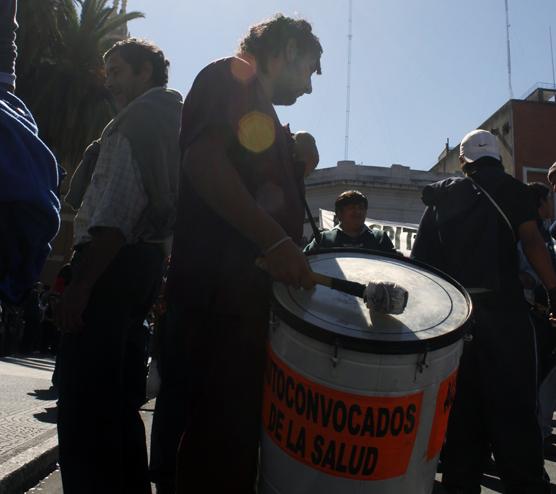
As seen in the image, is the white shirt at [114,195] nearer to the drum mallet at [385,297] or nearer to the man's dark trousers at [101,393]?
the man's dark trousers at [101,393]

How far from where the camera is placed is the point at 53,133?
56.1ft

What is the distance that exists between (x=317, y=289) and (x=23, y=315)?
11.9 m

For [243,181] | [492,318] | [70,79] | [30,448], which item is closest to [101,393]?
[243,181]

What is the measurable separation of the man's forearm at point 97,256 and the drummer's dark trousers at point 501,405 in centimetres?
167

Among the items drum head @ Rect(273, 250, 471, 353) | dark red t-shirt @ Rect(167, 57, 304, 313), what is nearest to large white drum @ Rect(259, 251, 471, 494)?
drum head @ Rect(273, 250, 471, 353)

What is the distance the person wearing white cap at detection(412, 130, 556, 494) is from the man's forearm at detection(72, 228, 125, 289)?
5.12ft

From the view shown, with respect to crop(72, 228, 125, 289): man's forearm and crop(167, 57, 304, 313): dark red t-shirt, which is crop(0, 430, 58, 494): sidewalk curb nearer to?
crop(72, 228, 125, 289): man's forearm

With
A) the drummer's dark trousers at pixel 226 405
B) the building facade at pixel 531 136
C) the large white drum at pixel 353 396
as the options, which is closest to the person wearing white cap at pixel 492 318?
the large white drum at pixel 353 396

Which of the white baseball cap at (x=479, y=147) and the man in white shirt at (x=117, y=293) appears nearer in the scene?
the man in white shirt at (x=117, y=293)

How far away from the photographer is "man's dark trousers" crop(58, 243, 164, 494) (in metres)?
2.18

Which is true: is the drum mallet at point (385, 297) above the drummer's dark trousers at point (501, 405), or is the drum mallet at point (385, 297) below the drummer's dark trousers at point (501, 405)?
above

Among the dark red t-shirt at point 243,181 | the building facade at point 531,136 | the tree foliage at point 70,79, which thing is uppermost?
the building facade at point 531,136

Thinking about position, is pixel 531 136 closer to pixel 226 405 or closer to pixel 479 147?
pixel 479 147

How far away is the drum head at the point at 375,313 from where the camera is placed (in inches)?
66.4
